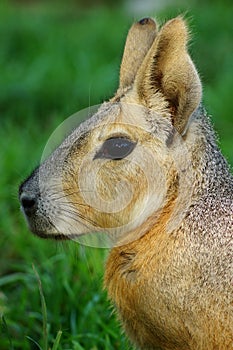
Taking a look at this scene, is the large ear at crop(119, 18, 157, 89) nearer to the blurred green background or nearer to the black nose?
the blurred green background

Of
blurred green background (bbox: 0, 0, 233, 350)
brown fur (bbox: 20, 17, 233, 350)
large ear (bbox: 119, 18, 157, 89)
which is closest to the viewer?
brown fur (bbox: 20, 17, 233, 350)

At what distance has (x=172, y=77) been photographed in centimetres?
282

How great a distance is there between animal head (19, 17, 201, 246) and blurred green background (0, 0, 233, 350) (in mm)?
285

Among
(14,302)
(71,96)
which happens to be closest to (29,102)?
(71,96)

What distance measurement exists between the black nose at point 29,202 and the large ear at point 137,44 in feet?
2.07

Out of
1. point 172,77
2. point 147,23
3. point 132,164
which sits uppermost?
point 147,23

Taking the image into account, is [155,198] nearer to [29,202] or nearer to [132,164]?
[132,164]

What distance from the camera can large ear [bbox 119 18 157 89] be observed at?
323cm

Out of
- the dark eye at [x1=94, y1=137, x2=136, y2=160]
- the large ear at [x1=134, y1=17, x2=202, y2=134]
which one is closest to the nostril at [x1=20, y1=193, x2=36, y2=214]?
the dark eye at [x1=94, y1=137, x2=136, y2=160]

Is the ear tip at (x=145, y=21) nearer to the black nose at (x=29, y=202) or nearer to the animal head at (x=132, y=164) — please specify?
the animal head at (x=132, y=164)

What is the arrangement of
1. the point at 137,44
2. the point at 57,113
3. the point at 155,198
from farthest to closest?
the point at 57,113 < the point at 137,44 < the point at 155,198

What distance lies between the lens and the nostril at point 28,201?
2828 millimetres

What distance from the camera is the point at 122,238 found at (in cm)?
288

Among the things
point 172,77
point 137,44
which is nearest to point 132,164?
point 172,77
